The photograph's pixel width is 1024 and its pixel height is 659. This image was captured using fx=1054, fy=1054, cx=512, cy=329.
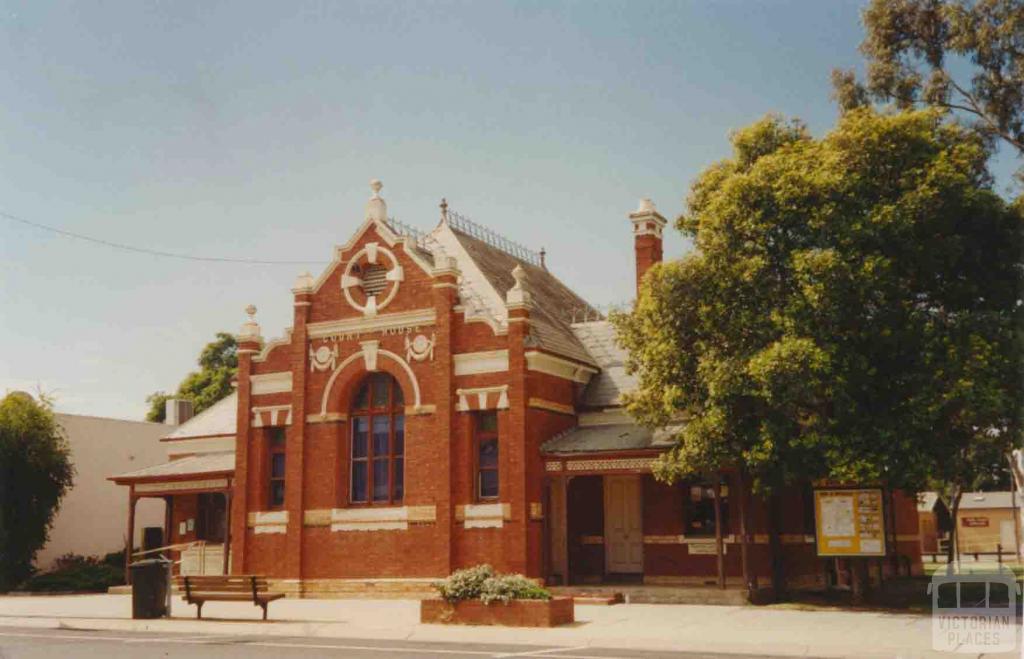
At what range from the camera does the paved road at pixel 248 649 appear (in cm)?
1415

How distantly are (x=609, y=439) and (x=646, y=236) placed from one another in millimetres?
8183

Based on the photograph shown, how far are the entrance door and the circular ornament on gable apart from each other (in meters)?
7.57

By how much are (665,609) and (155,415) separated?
53.5 metres

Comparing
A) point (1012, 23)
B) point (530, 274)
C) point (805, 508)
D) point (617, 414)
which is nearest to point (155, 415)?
point (530, 274)

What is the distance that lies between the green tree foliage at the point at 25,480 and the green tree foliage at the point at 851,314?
2332 centimetres

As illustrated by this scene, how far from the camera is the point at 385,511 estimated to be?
27.0 metres

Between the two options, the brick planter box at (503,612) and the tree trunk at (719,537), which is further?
the tree trunk at (719,537)

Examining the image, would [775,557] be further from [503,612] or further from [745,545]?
Result: [503,612]

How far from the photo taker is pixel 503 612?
18.2m

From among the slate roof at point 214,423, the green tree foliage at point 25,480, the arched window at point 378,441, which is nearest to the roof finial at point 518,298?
the arched window at point 378,441

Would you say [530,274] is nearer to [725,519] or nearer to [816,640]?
[725,519]

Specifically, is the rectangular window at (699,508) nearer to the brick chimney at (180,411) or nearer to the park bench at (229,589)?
the park bench at (229,589)

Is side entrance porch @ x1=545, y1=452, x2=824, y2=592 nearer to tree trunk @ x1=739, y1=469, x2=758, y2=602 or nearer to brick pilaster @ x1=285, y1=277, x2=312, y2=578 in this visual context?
tree trunk @ x1=739, y1=469, x2=758, y2=602

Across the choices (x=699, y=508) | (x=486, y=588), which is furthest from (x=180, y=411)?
(x=486, y=588)
